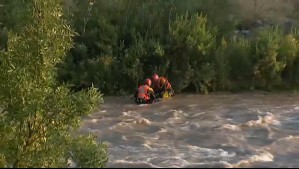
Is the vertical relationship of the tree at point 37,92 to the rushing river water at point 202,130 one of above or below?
above

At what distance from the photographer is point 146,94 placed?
17.1 meters

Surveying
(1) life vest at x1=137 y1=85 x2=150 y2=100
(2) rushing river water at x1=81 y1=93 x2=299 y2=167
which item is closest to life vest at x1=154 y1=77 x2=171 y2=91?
(2) rushing river water at x1=81 y1=93 x2=299 y2=167

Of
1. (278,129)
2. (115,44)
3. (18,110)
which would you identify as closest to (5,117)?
(18,110)

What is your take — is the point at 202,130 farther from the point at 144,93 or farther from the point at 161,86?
the point at 161,86

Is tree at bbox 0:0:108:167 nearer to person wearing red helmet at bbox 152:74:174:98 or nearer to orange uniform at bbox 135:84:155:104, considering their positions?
orange uniform at bbox 135:84:155:104

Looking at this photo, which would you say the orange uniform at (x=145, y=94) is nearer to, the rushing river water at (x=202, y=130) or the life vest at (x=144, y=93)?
the life vest at (x=144, y=93)

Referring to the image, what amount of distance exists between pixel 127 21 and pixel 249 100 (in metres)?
5.10

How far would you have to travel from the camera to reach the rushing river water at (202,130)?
1142cm

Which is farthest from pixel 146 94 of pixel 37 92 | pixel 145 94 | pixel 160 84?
pixel 37 92

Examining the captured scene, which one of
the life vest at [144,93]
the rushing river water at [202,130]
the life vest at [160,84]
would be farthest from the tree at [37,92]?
the life vest at [160,84]

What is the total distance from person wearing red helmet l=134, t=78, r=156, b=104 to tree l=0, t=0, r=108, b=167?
10.7 m

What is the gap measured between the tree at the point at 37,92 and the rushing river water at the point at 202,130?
424cm

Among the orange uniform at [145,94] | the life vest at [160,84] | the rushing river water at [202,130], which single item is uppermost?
the life vest at [160,84]

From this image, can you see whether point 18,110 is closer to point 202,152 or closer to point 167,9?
point 202,152
